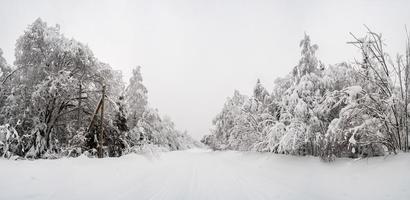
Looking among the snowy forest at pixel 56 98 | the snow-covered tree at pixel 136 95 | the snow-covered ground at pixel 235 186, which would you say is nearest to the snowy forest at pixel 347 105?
the snow-covered ground at pixel 235 186

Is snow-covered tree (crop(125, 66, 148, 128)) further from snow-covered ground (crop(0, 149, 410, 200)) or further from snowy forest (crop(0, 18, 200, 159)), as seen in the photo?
snow-covered ground (crop(0, 149, 410, 200))

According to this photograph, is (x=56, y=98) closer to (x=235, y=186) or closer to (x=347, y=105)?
(x=235, y=186)

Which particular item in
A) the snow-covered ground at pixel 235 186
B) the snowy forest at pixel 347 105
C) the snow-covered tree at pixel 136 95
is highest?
the snow-covered tree at pixel 136 95

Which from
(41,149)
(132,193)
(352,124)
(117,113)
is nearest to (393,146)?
(352,124)

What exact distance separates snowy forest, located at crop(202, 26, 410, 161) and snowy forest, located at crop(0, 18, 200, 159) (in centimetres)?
1127

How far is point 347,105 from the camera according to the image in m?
8.86

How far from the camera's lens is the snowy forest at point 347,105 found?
822 centimetres

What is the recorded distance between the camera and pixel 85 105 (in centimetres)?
1889

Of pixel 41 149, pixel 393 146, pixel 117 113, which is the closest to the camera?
pixel 393 146

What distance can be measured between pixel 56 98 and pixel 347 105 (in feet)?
55.6

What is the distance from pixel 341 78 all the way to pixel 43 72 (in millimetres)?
17775

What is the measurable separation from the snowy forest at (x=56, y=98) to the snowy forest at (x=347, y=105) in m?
11.3

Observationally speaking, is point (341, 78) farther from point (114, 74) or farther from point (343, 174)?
point (114, 74)

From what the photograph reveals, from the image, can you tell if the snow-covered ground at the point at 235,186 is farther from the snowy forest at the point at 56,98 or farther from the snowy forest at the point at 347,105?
the snowy forest at the point at 56,98
